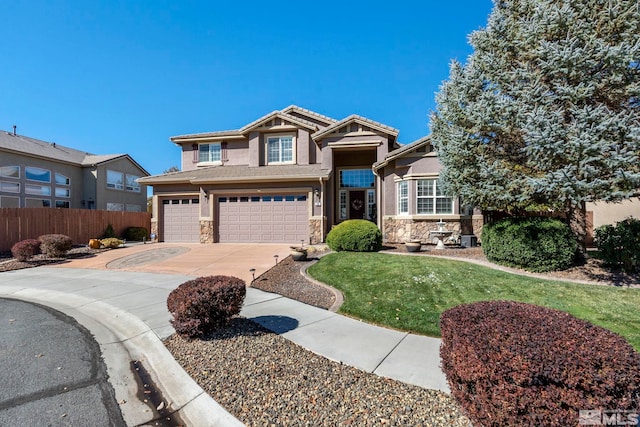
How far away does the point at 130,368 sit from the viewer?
13.7 ft

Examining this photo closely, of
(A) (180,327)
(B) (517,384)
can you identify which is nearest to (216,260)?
(A) (180,327)

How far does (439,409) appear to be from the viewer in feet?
9.59

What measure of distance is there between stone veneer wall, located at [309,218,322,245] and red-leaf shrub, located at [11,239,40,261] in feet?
39.2

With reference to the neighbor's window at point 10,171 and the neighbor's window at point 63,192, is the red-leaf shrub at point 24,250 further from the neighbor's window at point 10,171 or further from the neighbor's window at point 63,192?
the neighbor's window at point 63,192

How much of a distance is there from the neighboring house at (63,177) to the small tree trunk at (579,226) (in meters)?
21.7

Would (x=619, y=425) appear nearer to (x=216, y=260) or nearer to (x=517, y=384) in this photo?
(x=517, y=384)

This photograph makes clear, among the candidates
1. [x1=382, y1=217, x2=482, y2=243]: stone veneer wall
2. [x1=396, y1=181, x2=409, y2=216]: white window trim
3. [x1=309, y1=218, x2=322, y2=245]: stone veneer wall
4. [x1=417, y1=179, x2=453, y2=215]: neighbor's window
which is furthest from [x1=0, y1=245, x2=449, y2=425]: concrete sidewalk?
[x1=417, y1=179, x2=453, y2=215]: neighbor's window

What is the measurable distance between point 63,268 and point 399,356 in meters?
13.0

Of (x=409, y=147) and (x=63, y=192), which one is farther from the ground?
(x=409, y=147)

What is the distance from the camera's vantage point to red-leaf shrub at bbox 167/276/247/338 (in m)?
4.54

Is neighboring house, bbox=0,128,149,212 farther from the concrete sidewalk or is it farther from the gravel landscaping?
the gravel landscaping

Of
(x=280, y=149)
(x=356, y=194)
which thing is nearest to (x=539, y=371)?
(x=356, y=194)

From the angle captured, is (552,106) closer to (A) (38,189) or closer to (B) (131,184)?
(A) (38,189)

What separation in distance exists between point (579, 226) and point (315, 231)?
35.4ft
